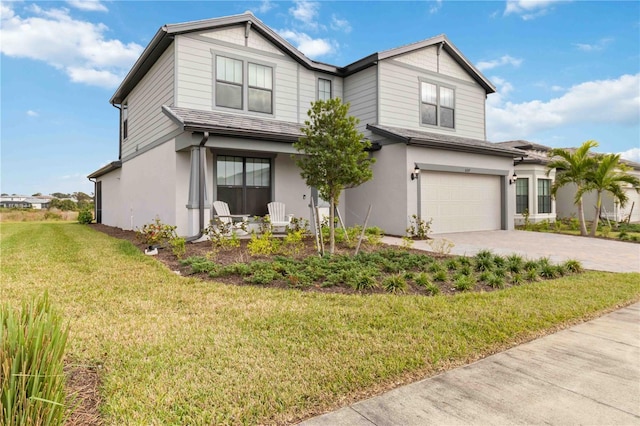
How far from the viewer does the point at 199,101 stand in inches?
436

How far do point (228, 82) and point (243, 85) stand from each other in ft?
1.56

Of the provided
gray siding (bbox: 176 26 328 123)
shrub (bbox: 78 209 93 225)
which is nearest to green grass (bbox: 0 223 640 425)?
gray siding (bbox: 176 26 328 123)

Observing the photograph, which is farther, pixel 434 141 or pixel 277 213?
pixel 434 141

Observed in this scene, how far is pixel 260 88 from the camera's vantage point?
12.1 m

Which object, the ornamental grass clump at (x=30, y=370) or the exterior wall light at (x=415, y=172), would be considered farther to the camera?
the exterior wall light at (x=415, y=172)

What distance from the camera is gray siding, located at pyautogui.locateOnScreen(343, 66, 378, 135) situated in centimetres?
1330

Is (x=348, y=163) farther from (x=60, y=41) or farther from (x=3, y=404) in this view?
(x=60, y=41)

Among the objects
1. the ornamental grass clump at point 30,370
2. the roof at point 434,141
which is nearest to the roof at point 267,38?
the roof at point 434,141

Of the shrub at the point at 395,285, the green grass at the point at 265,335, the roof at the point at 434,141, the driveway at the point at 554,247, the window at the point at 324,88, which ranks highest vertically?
the window at the point at 324,88

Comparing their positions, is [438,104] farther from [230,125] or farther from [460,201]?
[230,125]

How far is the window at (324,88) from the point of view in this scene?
13773 millimetres

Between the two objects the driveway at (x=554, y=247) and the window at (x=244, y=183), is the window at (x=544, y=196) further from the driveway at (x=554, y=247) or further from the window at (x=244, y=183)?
the window at (x=244, y=183)

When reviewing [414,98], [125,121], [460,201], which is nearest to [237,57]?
[414,98]

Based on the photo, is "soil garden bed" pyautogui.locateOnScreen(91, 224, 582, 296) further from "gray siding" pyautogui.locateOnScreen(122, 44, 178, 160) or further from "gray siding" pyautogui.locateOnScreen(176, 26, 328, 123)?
"gray siding" pyautogui.locateOnScreen(122, 44, 178, 160)
